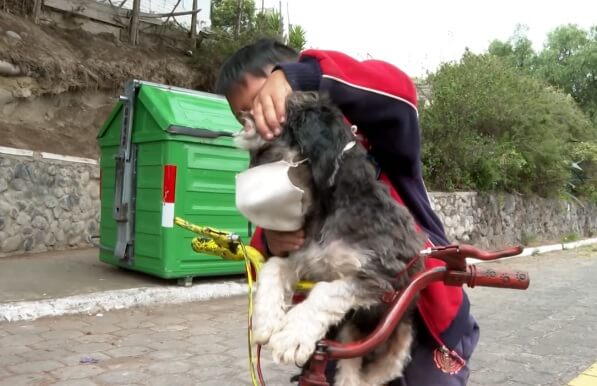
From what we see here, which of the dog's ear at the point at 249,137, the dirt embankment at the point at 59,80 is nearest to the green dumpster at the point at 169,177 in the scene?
the dirt embankment at the point at 59,80

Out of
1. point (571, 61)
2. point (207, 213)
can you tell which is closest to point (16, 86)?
point (207, 213)

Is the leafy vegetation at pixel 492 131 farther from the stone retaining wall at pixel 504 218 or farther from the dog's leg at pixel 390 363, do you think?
the dog's leg at pixel 390 363

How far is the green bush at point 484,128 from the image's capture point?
13031 millimetres

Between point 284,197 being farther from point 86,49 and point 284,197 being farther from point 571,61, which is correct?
point 571,61

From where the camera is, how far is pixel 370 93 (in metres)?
1.58

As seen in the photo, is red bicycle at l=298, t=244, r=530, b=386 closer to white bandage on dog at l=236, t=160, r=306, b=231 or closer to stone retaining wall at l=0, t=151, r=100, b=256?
white bandage on dog at l=236, t=160, r=306, b=231

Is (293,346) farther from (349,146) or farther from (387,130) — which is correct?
(387,130)

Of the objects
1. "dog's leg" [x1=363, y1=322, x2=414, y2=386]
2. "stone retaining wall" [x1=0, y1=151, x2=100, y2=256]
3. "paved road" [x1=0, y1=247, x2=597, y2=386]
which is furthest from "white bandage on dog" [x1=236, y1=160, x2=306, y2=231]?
"stone retaining wall" [x1=0, y1=151, x2=100, y2=256]

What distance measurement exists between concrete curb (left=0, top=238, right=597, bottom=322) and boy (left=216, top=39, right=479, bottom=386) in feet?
13.6

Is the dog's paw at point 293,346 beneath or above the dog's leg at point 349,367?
above

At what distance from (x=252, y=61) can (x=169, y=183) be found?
15.4ft

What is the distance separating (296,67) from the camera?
156 centimetres

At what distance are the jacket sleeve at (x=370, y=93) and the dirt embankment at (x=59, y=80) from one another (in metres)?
9.58

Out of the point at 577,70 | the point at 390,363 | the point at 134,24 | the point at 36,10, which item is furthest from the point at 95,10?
the point at 577,70
